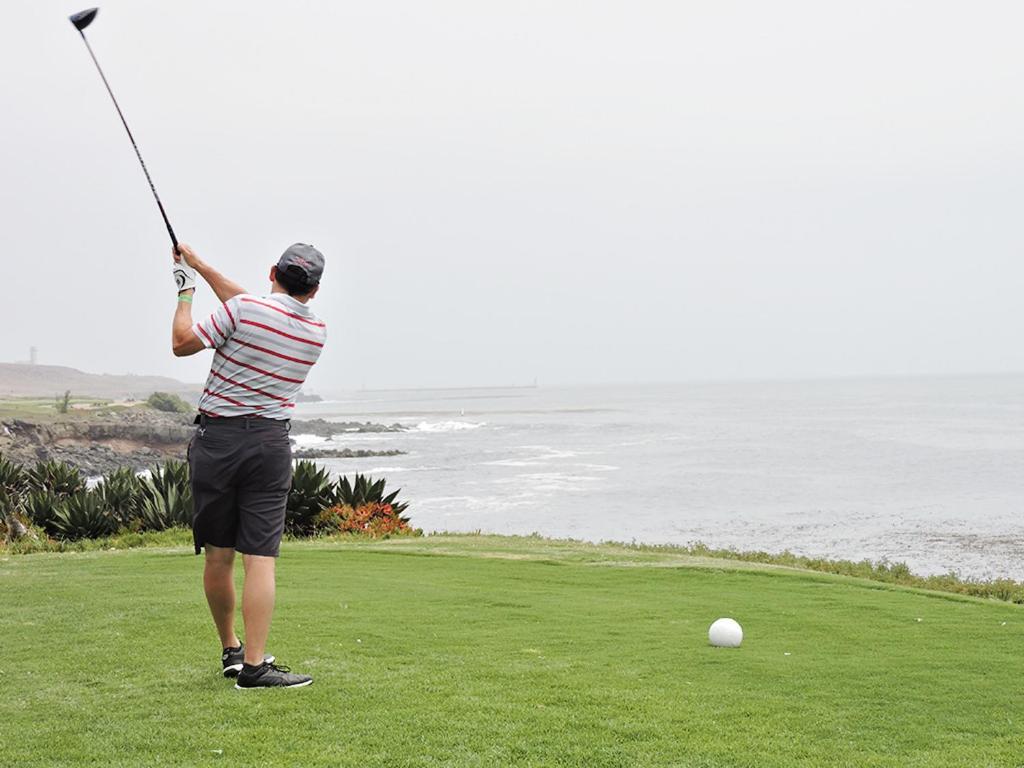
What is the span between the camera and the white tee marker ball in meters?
6.32

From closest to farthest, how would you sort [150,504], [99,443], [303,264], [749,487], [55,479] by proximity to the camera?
[303,264]
[150,504]
[55,479]
[749,487]
[99,443]

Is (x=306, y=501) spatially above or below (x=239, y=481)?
below

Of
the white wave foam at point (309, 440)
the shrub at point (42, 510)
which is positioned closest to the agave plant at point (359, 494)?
the shrub at point (42, 510)

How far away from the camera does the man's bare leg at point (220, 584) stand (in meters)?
5.09

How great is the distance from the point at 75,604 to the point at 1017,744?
20.2 ft

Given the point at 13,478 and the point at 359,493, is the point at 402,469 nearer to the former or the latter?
the point at 13,478

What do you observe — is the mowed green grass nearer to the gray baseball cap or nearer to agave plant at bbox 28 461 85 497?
the gray baseball cap

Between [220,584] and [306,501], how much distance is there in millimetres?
11649

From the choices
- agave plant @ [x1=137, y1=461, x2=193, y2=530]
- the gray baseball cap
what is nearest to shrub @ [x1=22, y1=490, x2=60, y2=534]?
agave plant @ [x1=137, y1=461, x2=193, y2=530]

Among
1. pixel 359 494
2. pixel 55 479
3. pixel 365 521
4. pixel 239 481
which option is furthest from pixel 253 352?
pixel 55 479

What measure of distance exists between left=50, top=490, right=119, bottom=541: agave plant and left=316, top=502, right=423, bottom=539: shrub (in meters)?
3.18

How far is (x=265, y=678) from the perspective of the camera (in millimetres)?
4965

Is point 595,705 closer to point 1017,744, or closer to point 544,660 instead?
point 544,660

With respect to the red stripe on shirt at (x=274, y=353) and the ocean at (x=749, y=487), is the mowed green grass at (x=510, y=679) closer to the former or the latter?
the red stripe on shirt at (x=274, y=353)
